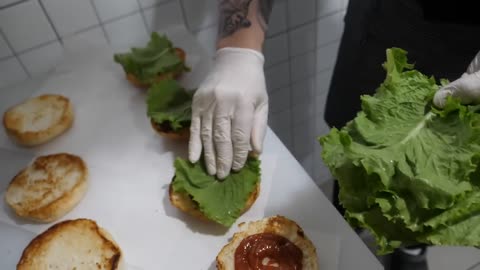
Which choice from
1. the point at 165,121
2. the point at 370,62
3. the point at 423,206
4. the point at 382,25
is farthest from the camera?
the point at 370,62

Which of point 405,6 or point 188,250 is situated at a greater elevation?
point 405,6

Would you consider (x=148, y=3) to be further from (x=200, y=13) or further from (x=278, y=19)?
(x=278, y=19)

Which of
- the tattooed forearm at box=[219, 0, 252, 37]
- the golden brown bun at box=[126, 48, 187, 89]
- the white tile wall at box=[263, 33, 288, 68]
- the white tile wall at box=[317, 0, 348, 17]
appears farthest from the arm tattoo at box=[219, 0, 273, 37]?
the white tile wall at box=[317, 0, 348, 17]

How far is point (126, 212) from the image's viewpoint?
1.16 meters

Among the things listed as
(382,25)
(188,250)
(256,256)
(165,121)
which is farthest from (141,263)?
(382,25)

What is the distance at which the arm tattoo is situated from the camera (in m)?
1.37

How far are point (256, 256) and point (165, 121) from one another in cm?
51

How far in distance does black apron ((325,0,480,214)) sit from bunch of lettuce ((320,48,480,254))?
47 cm

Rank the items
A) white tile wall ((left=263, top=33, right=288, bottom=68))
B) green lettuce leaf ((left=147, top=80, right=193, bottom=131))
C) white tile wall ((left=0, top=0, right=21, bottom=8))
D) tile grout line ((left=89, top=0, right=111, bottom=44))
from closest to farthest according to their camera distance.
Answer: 1. green lettuce leaf ((left=147, top=80, right=193, bottom=131))
2. white tile wall ((left=0, top=0, right=21, bottom=8))
3. tile grout line ((left=89, top=0, right=111, bottom=44))
4. white tile wall ((left=263, top=33, right=288, bottom=68))

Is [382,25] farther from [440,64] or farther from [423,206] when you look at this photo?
[423,206]

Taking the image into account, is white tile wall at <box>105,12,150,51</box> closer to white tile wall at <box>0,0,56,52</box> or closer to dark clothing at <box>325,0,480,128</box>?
white tile wall at <box>0,0,56,52</box>

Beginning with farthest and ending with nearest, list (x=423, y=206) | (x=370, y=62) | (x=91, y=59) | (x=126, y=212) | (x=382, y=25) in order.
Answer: (x=91, y=59) < (x=370, y=62) < (x=382, y=25) < (x=126, y=212) < (x=423, y=206)

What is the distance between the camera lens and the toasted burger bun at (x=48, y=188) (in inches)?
45.6

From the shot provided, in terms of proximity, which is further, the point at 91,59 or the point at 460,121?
the point at 91,59
